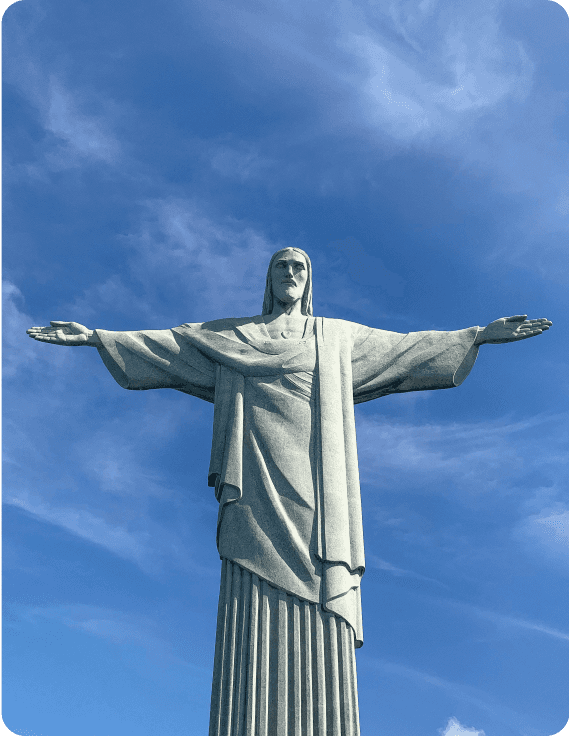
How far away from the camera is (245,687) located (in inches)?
361

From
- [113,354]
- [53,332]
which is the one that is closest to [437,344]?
[113,354]

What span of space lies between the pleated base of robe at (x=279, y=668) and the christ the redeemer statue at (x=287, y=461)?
0.05 feet

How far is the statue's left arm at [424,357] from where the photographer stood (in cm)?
1169

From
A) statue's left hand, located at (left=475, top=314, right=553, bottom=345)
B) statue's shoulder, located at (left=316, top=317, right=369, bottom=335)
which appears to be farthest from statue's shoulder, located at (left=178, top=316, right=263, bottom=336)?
statue's left hand, located at (left=475, top=314, right=553, bottom=345)

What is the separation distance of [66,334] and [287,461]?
13.5 feet

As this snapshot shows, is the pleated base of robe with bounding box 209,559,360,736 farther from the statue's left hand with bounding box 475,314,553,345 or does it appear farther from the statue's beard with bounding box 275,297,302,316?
the statue's left hand with bounding box 475,314,553,345

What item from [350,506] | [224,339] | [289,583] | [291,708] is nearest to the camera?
[291,708]

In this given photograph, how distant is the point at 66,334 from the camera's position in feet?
39.3

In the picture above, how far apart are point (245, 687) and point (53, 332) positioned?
233 inches

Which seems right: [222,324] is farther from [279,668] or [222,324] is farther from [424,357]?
[279,668]

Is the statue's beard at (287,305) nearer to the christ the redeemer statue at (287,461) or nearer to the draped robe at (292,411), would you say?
the christ the redeemer statue at (287,461)

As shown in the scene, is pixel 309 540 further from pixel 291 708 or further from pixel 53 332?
pixel 53 332

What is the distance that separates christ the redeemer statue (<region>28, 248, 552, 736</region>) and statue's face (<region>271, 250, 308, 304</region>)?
2cm

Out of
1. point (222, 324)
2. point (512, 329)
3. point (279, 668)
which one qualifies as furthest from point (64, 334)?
point (512, 329)
